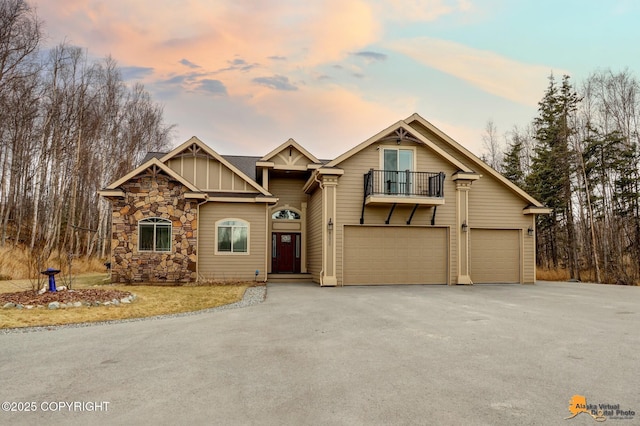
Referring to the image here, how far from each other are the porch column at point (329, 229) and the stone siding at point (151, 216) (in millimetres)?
5113

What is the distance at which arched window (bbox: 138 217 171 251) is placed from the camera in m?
15.3

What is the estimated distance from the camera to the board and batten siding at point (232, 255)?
1600cm

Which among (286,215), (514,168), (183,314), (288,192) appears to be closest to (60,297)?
(183,314)

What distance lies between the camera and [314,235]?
17.0 meters

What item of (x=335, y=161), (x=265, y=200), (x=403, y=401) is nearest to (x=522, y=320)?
(x=403, y=401)

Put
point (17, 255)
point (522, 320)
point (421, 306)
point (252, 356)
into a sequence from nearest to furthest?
point (252, 356) < point (522, 320) < point (421, 306) < point (17, 255)

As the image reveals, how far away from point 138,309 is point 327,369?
631cm

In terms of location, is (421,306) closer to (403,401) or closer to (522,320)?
(522,320)

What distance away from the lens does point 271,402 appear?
3713mm

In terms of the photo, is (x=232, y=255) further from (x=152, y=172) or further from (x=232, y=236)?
(x=152, y=172)

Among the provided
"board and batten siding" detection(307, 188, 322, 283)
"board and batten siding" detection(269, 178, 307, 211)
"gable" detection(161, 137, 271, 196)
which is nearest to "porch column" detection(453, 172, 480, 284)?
"board and batten siding" detection(307, 188, 322, 283)

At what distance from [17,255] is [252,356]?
17.3m

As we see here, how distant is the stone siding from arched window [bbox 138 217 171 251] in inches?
5.6

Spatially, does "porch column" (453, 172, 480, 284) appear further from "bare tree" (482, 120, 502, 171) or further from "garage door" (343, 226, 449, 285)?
"bare tree" (482, 120, 502, 171)
